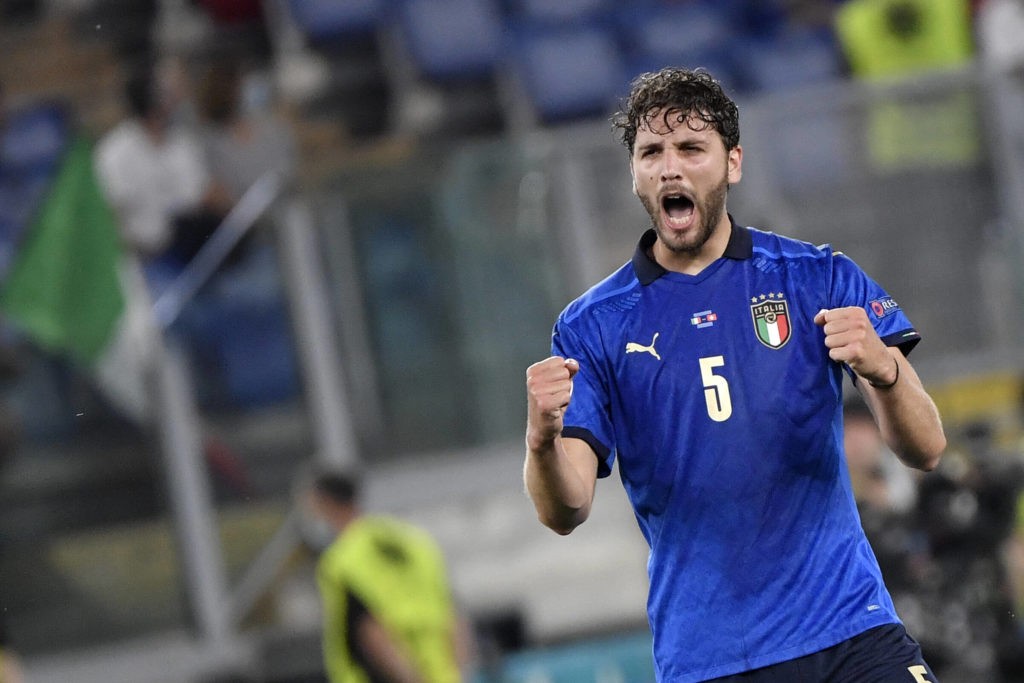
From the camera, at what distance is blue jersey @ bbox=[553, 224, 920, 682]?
4.09m

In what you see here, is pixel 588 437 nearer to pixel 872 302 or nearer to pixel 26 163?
pixel 872 302

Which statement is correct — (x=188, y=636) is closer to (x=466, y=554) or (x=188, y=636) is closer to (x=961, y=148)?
(x=466, y=554)

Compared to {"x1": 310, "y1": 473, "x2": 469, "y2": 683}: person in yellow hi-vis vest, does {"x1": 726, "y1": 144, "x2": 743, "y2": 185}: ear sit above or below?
above

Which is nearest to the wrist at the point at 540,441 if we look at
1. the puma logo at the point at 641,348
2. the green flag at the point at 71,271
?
the puma logo at the point at 641,348

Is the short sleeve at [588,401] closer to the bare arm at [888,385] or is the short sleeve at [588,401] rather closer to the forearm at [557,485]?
the forearm at [557,485]

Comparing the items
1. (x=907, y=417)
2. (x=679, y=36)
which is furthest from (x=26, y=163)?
(x=907, y=417)

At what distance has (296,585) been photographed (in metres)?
11.0

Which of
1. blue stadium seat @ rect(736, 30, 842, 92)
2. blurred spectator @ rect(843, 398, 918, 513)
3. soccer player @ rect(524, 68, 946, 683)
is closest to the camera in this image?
soccer player @ rect(524, 68, 946, 683)

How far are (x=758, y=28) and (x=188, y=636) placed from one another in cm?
609

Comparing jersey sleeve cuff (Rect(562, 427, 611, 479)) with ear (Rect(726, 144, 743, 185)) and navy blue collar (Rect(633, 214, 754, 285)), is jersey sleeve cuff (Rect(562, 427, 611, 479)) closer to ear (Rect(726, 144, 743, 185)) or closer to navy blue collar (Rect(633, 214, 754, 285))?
navy blue collar (Rect(633, 214, 754, 285))

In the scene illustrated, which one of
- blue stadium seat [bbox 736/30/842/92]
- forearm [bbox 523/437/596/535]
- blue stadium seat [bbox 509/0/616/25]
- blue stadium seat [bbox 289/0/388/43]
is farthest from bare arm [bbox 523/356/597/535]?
blue stadium seat [bbox 289/0/388/43]

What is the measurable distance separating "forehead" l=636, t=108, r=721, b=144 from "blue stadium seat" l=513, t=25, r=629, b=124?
26.6 ft

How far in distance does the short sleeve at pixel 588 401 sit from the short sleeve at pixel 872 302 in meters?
0.55

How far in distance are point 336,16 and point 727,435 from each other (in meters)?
10.1
